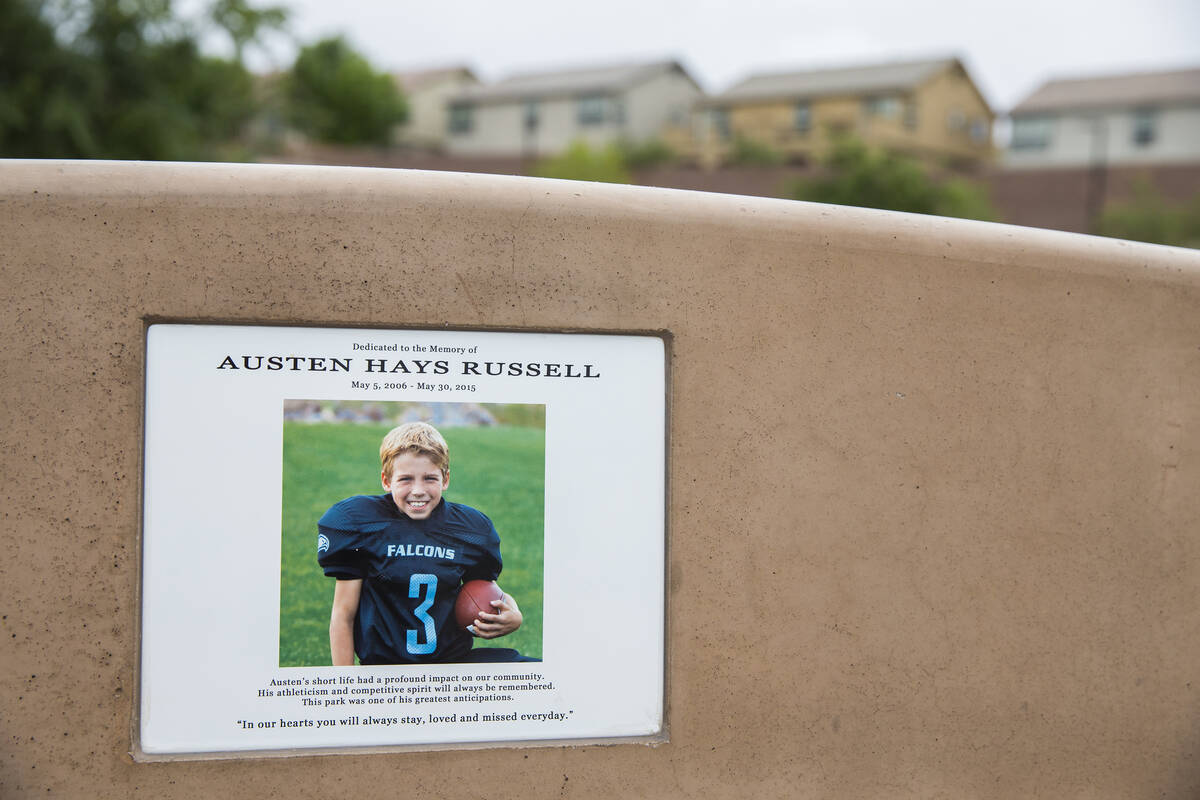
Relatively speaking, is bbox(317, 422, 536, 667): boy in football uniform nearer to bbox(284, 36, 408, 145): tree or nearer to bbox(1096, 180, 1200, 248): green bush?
bbox(1096, 180, 1200, 248): green bush

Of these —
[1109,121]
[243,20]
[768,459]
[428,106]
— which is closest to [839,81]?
[1109,121]

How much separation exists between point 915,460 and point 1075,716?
67cm

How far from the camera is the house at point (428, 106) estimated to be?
5516 centimetres

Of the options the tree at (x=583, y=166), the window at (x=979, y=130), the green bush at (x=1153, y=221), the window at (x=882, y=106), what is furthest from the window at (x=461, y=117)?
the green bush at (x=1153, y=221)

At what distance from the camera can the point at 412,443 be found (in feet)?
6.54

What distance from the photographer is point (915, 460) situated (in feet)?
6.93

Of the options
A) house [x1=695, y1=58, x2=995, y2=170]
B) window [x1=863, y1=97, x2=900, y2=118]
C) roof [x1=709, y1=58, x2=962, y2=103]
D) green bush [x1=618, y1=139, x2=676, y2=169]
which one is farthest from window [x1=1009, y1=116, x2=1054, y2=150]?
green bush [x1=618, y1=139, x2=676, y2=169]

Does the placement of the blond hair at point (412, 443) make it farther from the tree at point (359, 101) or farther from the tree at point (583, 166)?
the tree at point (359, 101)

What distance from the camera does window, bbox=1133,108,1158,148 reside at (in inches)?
1635

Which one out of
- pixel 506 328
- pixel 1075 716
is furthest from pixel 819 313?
pixel 1075 716

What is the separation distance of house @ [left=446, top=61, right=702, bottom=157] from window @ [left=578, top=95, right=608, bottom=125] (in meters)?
0.05

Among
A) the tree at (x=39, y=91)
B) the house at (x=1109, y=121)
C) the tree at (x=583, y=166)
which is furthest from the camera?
the house at (x=1109, y=121)

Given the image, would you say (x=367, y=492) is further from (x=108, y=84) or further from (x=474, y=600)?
(x=108, y=84)

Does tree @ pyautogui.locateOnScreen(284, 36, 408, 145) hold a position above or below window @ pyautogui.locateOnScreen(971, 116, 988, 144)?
above
